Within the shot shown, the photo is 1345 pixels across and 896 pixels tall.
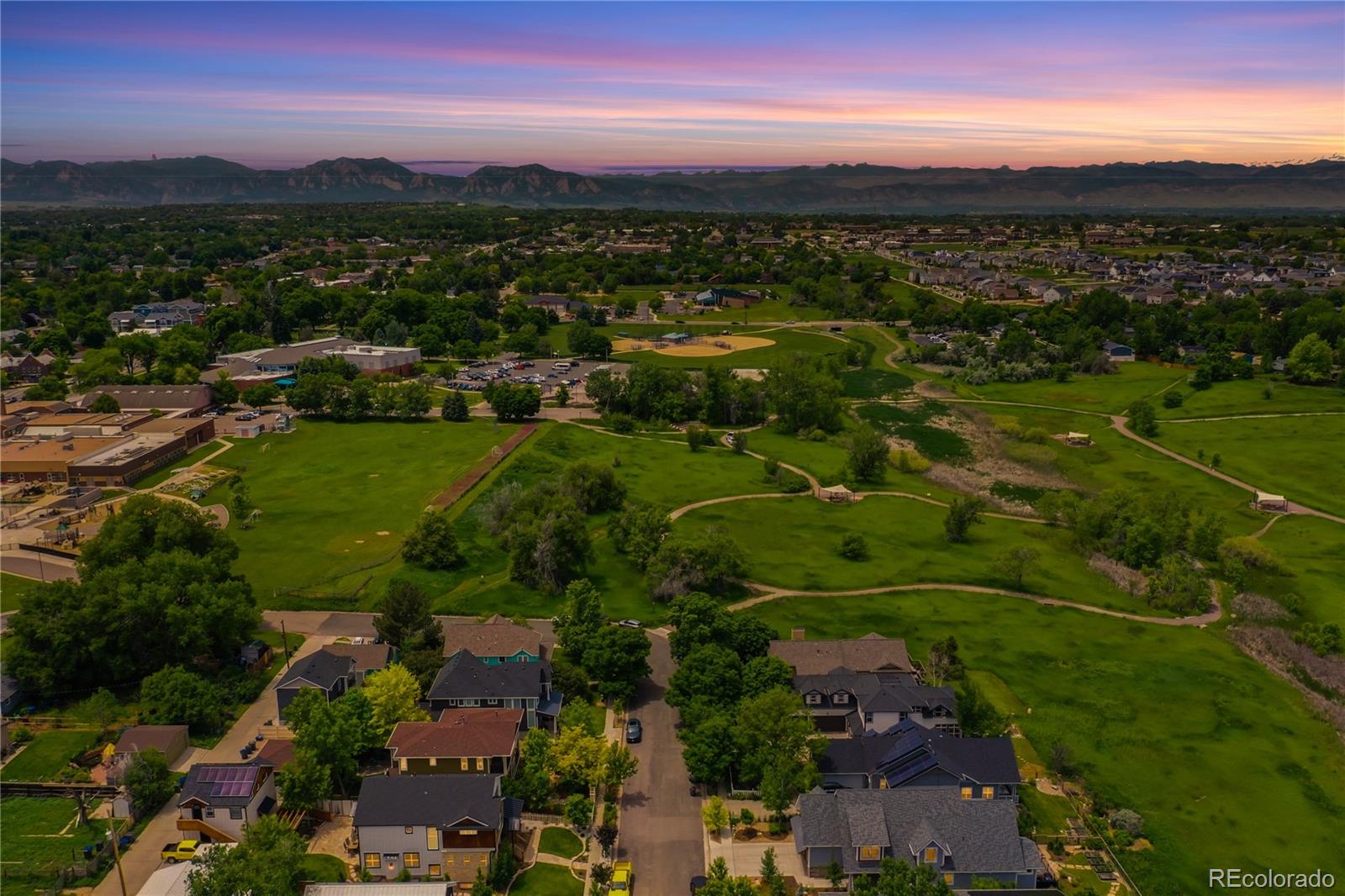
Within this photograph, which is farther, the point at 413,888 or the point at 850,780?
the point at 850,780

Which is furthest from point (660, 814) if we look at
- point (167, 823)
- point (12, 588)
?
point (12, 588)

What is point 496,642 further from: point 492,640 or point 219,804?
point 219,804

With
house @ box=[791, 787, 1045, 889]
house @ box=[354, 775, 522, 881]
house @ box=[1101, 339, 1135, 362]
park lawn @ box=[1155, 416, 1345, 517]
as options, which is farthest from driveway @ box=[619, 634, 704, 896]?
house @ box=[1101, 339, 1135, 362]

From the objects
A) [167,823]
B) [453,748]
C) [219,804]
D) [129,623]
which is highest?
[129,623]

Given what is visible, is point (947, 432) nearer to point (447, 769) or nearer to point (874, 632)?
point (874, 632)

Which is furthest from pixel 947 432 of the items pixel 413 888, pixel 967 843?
pixel 413 888

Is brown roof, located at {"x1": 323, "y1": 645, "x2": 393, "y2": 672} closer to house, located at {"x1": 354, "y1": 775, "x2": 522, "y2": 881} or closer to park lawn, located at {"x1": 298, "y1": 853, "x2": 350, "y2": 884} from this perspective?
house, located at {"x1": 354, "y1": 775, "x2": 522, "y2": 881}
